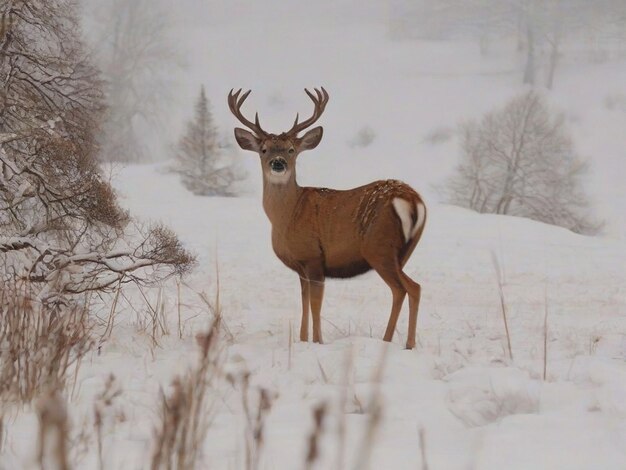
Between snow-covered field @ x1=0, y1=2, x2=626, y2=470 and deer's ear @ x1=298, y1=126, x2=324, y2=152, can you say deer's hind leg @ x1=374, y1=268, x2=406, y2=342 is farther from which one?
deer's ear @ x1=298, y1=126, x2=324, y2=152

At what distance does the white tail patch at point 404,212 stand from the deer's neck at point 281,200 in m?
0.93

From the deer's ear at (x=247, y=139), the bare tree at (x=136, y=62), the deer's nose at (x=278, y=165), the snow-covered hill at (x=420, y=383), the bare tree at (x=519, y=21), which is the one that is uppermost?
the bare tree at (x=519, y=21)

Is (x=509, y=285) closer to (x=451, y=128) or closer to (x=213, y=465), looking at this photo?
(x=213, y=465)

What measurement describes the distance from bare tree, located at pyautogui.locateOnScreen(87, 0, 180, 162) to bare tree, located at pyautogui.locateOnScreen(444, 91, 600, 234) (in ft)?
72.1

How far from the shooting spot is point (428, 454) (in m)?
2.28

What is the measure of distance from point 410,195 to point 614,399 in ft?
9.11

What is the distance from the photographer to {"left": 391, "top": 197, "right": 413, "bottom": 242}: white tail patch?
538cm

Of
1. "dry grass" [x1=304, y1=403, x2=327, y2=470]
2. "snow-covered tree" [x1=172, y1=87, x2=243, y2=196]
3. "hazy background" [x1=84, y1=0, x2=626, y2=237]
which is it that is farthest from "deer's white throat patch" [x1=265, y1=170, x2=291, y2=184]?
"hazy background" [x1=84, y1=0, x2=626, y2=237]

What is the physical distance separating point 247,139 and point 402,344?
7.10 feet

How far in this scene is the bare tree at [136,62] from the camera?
4608 centimetres

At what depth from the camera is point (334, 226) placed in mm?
5652

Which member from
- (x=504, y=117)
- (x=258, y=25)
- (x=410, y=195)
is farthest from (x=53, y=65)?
(x=258, y=25)

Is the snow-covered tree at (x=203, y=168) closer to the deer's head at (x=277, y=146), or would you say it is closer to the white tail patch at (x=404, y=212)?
the deer's head at (x=277, y=146)

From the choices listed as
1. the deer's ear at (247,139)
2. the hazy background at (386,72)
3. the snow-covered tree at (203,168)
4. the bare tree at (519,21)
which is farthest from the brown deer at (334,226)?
the bare tree at (519,21)
